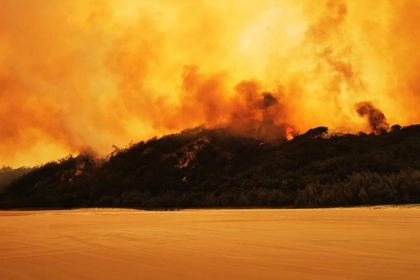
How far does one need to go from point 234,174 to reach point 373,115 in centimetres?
1803

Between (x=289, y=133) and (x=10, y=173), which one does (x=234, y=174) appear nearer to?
(x=289, y=133)

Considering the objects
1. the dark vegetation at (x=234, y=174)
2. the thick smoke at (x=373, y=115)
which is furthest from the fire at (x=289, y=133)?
the thick smoke at (x=373, y=115)

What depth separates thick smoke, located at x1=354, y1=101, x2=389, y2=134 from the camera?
4803 cm

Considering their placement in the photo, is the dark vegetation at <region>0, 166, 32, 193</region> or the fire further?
the dark vegetation at <region>0, 166, 32, 193</region>

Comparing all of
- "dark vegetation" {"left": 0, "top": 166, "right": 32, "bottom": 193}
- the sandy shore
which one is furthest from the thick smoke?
"dark vegetation" {"left": 0, "top": 166, "right": 32, "bottom": 193}

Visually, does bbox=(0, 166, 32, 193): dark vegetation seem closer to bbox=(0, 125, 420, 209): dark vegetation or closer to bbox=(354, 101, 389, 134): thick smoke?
bbox=(0, 125, 420, 209): dark vegetation

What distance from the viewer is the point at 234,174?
4350cm

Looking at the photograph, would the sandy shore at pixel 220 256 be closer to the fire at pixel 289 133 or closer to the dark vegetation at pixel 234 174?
the dark vegetation at pixel 234 174

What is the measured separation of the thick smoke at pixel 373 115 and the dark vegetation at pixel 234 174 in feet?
5.94

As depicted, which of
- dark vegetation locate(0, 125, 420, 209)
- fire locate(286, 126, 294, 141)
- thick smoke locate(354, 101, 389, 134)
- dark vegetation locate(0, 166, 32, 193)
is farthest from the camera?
dark vegetation locate(0, 166, 32, 193)

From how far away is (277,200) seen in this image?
26.6 m

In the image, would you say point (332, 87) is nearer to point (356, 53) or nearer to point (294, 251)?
point (356, 53)

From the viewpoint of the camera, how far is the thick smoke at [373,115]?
48.0m

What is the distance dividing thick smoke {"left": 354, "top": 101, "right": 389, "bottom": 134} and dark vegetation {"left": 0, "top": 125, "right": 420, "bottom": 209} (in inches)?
71.2
